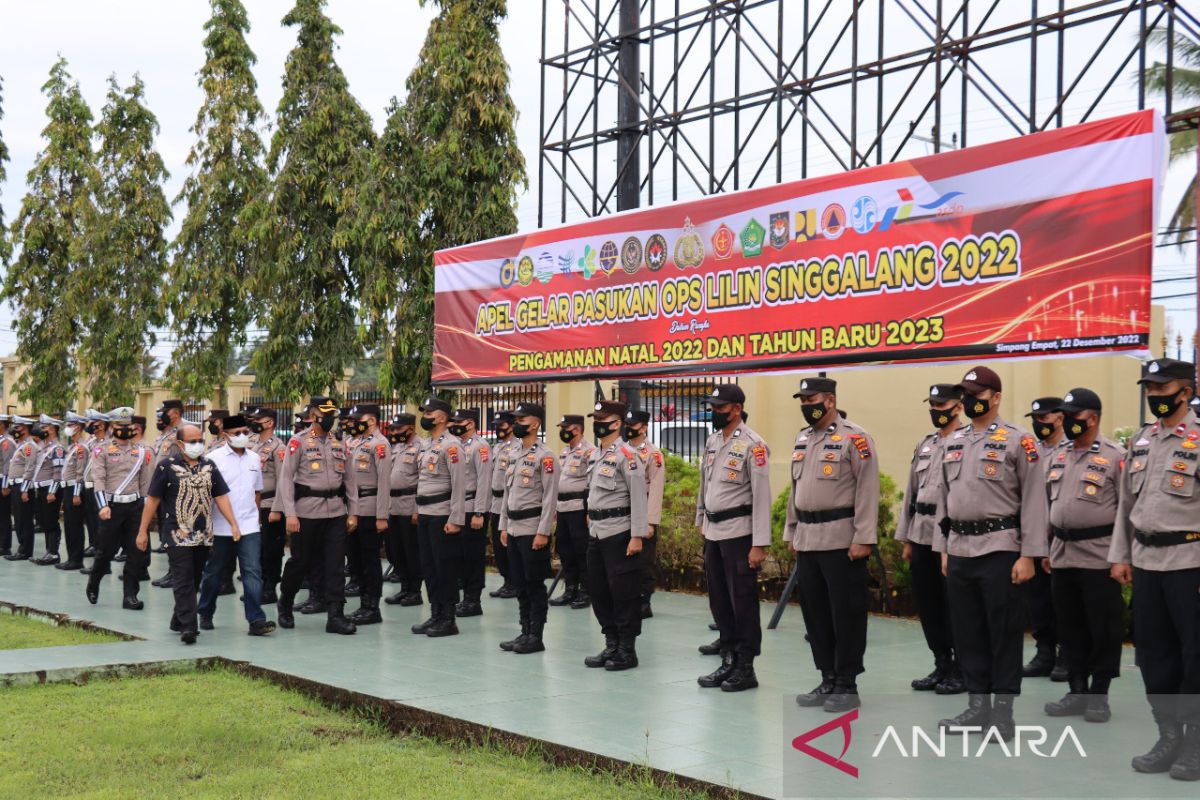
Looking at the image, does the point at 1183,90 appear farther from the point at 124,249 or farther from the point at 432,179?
the point at 124,249

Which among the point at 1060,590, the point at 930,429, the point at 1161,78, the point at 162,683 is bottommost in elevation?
the point at 162,683

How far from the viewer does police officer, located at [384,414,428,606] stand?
10817 millimetres

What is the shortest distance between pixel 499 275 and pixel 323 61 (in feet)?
27.8

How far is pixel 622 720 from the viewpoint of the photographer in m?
6.75

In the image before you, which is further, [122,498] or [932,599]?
[122,498]

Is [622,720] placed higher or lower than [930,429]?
lower

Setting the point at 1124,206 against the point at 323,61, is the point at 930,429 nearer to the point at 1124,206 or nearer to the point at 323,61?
the point at 1124,206

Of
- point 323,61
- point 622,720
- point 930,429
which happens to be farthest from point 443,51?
point 622,720

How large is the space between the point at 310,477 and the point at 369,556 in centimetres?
100

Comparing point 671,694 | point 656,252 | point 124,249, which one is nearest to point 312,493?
point 656,252

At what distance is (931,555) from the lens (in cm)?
778

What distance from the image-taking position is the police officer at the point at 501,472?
33.5ft

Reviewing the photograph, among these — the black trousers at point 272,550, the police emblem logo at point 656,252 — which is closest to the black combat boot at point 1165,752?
the police emblem logo at point 656,252

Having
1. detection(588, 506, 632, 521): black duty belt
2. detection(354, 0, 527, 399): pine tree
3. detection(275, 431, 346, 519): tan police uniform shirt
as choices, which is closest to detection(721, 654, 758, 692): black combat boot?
detection(588, 506, 632, 521): black duty belt
